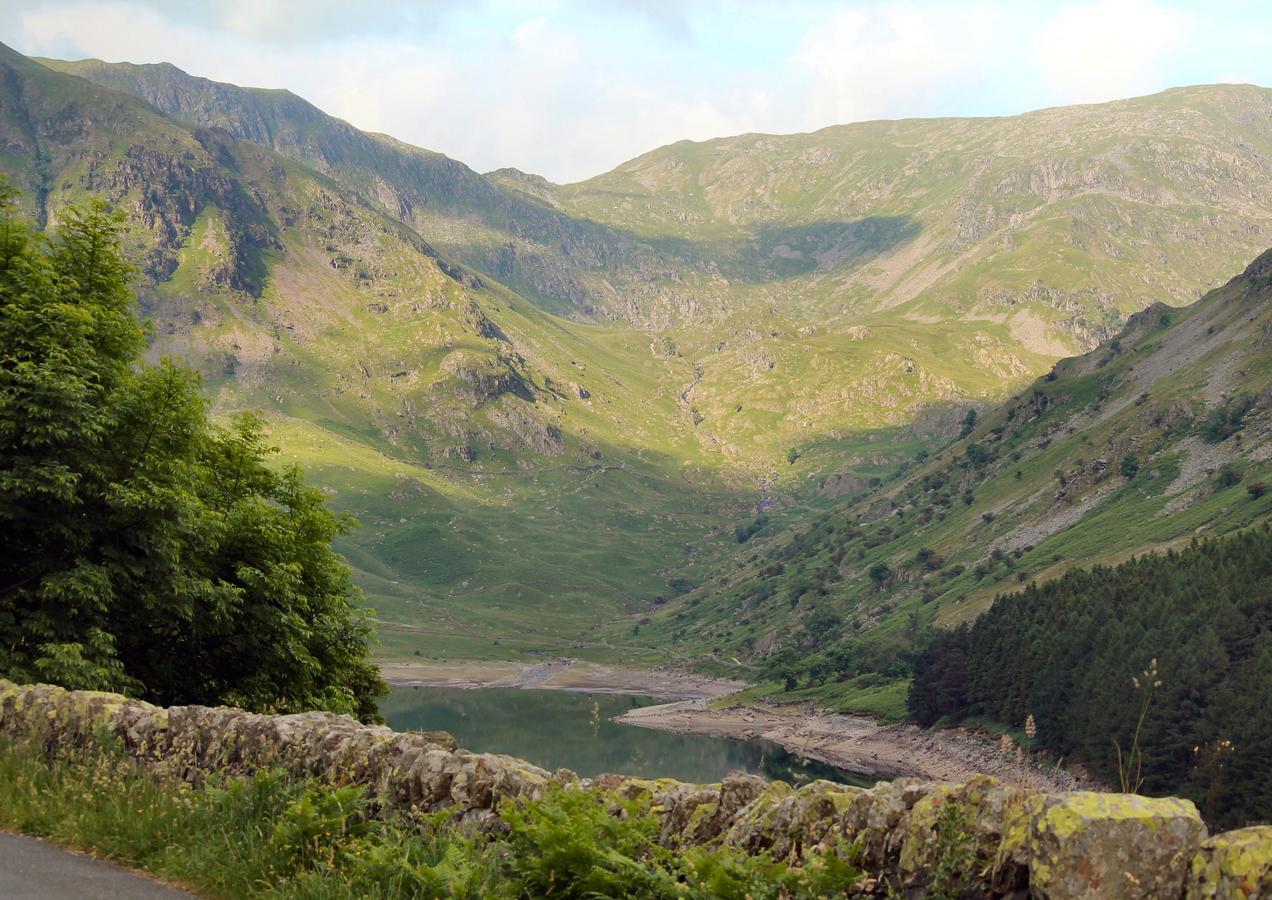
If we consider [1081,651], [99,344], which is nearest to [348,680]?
[99,344]

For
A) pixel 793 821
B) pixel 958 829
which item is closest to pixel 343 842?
pixel 793 821

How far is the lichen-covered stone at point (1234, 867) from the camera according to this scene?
948 cm

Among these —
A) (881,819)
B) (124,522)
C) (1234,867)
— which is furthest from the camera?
(124,522)

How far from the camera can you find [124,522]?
98.6 ft

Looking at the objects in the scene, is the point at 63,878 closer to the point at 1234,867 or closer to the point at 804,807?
the point at 804,807

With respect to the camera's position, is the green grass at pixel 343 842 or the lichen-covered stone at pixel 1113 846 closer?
the lichen-covered stone at pixel 1113 846

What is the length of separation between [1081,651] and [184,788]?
169145 mm

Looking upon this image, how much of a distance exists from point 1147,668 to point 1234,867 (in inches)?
4258

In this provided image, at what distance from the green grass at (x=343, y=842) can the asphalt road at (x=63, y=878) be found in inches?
13.0

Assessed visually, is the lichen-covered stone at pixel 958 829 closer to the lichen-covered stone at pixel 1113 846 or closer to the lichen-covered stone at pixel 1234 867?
the lichen-covered stone at pixel 1113 846

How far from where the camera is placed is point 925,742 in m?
181

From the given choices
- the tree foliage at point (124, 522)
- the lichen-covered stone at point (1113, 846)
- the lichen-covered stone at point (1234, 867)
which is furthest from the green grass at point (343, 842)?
the tree foliage at point (124, 522)

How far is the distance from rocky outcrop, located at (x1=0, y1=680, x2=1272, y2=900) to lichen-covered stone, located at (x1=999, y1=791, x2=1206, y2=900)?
0.01 meters

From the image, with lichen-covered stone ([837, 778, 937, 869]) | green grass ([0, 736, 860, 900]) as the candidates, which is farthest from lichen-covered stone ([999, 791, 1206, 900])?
green grass ([0, 736, 860, 900])
